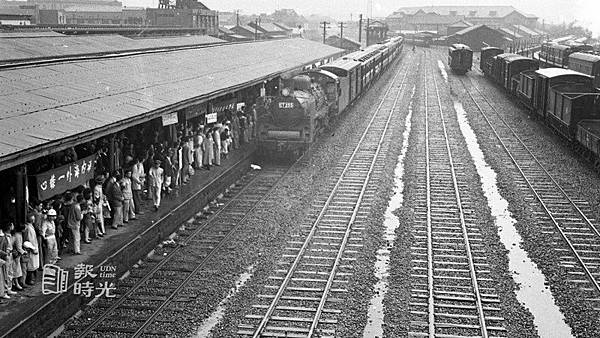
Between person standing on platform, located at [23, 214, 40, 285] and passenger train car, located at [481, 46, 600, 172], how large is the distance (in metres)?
16.6

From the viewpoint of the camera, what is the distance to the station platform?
9.83 meters

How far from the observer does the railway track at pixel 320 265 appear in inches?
427

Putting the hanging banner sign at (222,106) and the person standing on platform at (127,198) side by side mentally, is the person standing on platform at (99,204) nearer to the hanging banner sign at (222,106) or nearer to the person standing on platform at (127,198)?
the person standing on platform at (127,198)

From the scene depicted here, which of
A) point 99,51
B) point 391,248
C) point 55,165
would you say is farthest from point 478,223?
point 99,51

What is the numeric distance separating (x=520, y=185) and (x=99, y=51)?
14243 mm

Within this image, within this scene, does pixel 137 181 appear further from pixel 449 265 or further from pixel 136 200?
pixel 449 265

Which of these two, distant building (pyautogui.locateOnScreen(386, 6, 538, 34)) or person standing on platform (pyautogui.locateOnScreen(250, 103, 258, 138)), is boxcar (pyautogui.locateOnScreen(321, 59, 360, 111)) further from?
distant building (pyautogui.locateOnScreen(386, 6, 538, 34))

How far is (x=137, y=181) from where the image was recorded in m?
14.8

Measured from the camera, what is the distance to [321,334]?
10477mm

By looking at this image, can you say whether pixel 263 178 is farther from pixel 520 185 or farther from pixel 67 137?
pixel 67 137

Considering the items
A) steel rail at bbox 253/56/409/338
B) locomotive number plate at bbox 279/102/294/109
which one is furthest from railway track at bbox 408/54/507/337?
locomotive number plate at bbox 279/102/294/109

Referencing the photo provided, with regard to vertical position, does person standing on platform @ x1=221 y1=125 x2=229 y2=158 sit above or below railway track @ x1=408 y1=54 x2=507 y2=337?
above

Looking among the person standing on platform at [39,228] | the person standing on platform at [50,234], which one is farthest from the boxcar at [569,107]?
the person standing on platform at [39,228]

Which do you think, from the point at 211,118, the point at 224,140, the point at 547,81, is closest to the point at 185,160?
the point at 211,118
